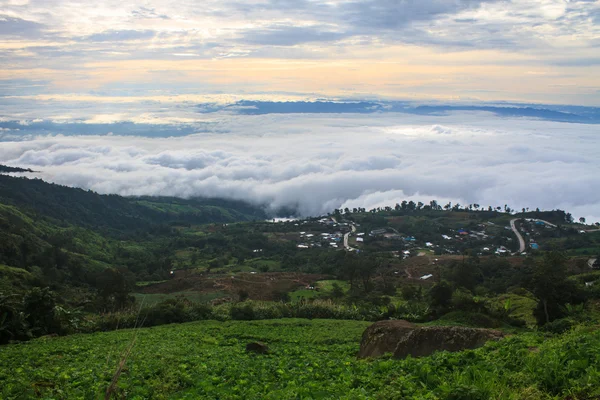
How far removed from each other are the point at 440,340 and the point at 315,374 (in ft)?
14.6

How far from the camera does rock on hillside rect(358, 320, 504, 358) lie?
13641 millimetres

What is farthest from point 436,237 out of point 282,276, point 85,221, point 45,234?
point 85,221

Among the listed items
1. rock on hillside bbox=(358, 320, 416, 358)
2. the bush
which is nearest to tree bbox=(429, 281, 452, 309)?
the bush

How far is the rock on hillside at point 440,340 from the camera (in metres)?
13.6

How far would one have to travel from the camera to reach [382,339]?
15.4m

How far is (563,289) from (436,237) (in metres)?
96.7

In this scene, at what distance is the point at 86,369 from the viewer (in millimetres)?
13242

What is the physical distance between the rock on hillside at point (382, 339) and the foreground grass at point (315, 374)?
1011 mm

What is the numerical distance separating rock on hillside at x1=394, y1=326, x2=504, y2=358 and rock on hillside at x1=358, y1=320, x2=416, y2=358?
506 mm

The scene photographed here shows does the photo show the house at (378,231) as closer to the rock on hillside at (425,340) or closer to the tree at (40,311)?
the tree at (40,311)

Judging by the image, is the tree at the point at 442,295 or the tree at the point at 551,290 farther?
the tree at the point at 442,295

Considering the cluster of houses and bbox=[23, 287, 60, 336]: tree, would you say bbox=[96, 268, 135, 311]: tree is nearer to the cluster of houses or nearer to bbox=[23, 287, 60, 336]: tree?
bbox=[23, 287, 60, 336]: tree

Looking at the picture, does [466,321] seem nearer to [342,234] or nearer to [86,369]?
[86,369]

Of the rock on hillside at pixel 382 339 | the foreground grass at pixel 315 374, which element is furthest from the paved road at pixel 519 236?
the foreground grass at pixel 315 374
